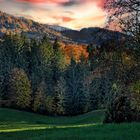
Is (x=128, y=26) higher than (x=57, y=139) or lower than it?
higher

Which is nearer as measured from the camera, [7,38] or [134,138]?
[134,138]

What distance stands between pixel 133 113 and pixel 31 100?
67.9 metres

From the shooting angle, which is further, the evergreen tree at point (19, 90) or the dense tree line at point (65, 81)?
the evergreen tree at point (19, 90)

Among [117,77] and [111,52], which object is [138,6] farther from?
[117,77]

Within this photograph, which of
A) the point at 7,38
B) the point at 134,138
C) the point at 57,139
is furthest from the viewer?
the point at 7,38

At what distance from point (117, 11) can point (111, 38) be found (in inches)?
62.5

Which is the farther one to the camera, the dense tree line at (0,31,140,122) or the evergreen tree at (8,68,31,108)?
the evergreen tree at (8,68,31,108)

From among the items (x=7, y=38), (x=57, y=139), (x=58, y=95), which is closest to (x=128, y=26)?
(x=57, y=139)

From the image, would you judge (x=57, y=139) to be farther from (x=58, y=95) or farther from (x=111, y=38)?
(x=58, y=95)

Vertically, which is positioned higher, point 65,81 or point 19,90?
point 65,81

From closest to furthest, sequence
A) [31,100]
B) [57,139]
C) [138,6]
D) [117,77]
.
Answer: [57,139] → [138,6] → [117,77] → [31,100]

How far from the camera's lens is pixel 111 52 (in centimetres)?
2638

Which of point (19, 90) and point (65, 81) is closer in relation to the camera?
point (19, 90)

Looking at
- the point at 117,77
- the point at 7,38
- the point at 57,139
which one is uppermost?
the point at 7,38
